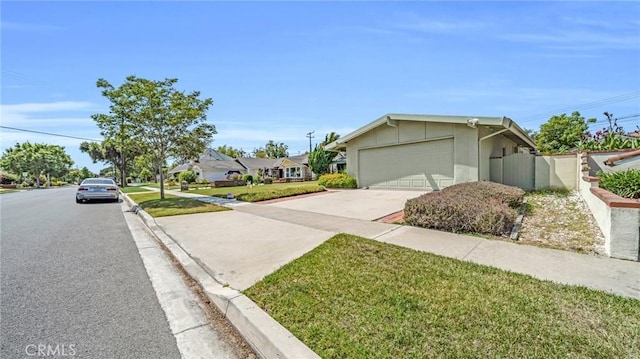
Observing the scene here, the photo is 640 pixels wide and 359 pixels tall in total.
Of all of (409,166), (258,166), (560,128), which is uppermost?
(560,128)

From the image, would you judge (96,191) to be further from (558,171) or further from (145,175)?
(145,175)

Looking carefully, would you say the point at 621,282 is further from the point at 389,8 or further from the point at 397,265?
the point at 389,8

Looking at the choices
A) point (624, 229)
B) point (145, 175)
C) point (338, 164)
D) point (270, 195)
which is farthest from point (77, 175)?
point (624, 229)

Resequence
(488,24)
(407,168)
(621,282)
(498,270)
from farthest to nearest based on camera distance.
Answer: (407,168), (488,24), (498,270), (621,282)

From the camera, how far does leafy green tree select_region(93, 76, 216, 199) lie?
42.6 feet

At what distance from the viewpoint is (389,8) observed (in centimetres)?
767

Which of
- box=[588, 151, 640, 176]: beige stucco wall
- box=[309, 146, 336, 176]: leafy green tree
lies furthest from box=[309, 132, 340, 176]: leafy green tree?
box=[588, 151, 640, 176]: beige stucco wall

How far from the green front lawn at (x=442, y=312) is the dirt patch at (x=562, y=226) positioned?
2.24 m

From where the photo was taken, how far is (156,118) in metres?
13.5

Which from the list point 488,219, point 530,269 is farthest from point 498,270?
point 488,219

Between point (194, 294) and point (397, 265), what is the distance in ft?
9.14

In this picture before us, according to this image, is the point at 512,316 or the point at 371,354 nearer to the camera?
the point at 371,354
